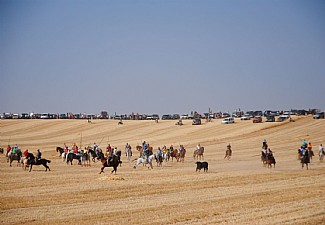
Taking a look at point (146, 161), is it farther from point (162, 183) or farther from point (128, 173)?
point (162, 183)

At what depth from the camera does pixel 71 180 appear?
29.3 metres

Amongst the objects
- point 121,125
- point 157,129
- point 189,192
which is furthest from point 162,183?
point 121,125

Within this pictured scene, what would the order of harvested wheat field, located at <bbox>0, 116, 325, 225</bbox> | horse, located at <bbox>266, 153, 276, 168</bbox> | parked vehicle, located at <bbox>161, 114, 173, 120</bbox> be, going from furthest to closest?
parked vehicle, located at <bbox>161, 114, 173, 120</bbox>, horse, located at <bbox>266, 153, 276, 168</bbox>, harvested wheat field, located at <bbox>0, 116, 325, 225</bbox>

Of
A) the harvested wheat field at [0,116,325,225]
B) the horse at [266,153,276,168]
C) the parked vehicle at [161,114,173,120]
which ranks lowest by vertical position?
the harvested wheat field at [0,116,325,225]

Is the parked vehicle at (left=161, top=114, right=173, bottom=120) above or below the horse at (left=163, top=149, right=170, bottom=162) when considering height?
above

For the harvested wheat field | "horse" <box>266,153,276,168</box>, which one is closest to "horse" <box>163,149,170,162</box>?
the harvested wheat field

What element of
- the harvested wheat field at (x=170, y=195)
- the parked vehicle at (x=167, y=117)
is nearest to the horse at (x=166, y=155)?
the harvested wheat field at (x=170, y=195)

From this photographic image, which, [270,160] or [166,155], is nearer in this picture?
[270,160]

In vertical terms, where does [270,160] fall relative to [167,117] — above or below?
below

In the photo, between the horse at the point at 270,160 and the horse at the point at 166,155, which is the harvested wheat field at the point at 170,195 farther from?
the horse at the point at 166,155

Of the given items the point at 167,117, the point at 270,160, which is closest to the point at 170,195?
the point at 270,160

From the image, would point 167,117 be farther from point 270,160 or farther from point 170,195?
point 170,195

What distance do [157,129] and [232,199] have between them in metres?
63.9

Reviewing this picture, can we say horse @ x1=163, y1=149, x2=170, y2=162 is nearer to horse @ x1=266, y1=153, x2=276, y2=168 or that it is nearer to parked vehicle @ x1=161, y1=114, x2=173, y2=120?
horse @ x1=266, y1=153, x2=276, y2=168
